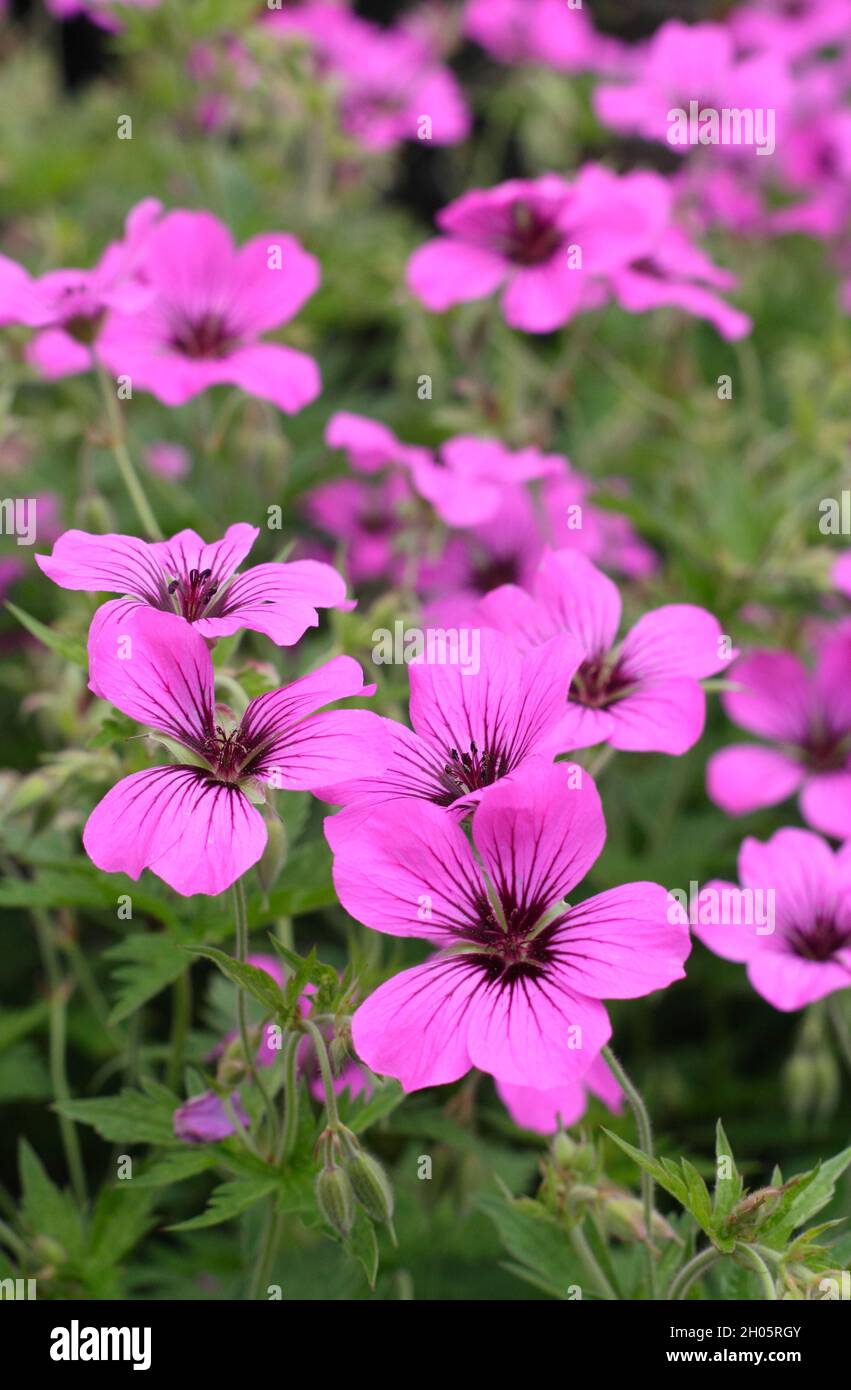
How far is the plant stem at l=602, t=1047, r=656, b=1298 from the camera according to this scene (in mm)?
1060

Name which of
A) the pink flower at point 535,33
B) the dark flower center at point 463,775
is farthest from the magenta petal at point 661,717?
the pink flower at point 535,33

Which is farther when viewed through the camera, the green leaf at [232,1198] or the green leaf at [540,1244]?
the green leaf at [540,1244]

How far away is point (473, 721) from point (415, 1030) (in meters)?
0.27

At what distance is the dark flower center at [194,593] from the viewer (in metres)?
1.14

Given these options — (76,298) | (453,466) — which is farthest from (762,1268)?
(76,298)

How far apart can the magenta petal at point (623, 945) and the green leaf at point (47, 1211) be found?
57 cm

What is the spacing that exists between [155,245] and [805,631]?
0.99 meters

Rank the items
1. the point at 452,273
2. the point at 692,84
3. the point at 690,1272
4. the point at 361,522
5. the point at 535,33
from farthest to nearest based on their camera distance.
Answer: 1. the point at 535,33
2. the point at 692,84
3. the point at 361,522
4. the point at 452,273
5. the point at 690,1272

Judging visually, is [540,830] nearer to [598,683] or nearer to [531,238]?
[598,683]

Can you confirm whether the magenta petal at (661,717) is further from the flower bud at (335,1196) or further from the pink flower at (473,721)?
the flower bud at (335,1196)

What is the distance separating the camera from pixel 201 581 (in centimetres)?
114

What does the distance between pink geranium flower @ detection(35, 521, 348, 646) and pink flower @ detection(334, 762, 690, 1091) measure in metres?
0.18

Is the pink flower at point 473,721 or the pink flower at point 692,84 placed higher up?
the pink flower at point 692,84

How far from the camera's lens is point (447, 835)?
40.8 inches
